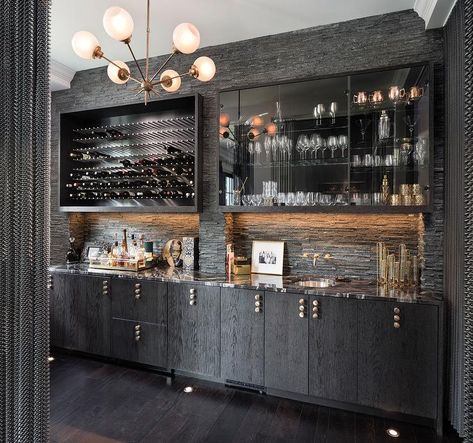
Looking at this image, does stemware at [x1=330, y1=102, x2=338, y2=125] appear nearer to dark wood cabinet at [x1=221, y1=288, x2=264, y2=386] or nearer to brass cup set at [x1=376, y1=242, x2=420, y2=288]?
brass cup set at [x1=376, y1=242, x2=420, y2=288]

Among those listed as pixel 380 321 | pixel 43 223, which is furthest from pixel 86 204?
pixel 380 321

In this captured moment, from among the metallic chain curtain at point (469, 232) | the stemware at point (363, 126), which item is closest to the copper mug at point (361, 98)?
the stemware at point (363, 126)

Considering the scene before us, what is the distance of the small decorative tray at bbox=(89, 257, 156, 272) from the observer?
3.27 m

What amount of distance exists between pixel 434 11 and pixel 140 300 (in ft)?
10.7

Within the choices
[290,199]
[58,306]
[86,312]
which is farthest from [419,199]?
[58,306]

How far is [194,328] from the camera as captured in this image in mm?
2871

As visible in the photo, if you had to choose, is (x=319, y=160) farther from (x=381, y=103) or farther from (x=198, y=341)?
(x=198, y=341)

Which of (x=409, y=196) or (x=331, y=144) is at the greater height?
(x=331, y=144)

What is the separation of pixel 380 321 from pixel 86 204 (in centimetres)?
336

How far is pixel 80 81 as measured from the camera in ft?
12.9

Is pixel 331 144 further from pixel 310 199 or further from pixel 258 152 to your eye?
pixel 258 152

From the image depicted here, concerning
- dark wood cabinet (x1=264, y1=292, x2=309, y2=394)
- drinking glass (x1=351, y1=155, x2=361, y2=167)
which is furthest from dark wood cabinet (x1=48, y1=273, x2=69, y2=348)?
drinking glass (x1=351, y1=155, x2=361, y2=167)

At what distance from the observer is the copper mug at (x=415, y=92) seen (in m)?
2.56

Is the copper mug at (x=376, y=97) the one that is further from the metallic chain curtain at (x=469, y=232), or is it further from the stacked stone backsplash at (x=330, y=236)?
the metallic chain curtain at (x=469, y=232)
